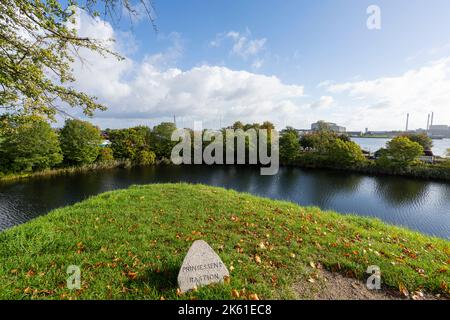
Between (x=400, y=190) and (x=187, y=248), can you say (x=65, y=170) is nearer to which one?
(x=187, y=248)

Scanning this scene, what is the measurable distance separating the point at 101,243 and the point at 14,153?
28.6 m

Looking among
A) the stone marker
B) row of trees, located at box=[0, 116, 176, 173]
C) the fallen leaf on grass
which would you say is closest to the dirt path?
the fallen leaf on grass

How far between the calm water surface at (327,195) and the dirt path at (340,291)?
1399 centimetres

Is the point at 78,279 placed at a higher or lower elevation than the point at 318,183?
higher

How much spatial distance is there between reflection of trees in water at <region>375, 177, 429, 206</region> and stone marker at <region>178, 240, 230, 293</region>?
838 inches

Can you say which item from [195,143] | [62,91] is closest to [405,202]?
[62,91]

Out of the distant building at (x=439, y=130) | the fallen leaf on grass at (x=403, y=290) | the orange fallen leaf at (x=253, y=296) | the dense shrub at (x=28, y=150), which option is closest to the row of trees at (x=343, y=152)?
the fallen leaf on grass at (x=403, y=290)

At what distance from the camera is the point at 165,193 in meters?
7.71

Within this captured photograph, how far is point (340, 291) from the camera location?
2.86 m

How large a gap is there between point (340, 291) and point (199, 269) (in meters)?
2.03

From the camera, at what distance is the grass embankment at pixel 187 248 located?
2.75 meters

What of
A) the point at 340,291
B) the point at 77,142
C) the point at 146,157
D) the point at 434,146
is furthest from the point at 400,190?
the point at 434,146

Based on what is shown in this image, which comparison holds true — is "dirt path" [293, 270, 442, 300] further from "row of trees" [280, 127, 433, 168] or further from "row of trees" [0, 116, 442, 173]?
"row of trees" [280, 127, 433, 168]
